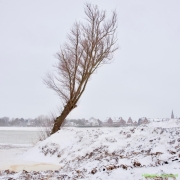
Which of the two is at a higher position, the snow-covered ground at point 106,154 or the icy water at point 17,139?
the snow-covered ground at point 106,154

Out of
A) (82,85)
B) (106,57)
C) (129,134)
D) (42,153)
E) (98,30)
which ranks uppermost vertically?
(98,30)

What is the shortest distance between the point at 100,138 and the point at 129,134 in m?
1.21

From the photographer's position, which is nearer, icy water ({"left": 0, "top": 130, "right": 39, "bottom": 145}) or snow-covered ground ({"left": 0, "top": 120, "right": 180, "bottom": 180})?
snow-covered ground ({"left": 0, "top": 120, "right": 180, "bottom": 180})

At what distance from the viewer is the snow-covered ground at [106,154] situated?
16.7ft

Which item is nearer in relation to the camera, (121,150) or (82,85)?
(121,150)

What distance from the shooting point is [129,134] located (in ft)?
30.7

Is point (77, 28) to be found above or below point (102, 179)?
above

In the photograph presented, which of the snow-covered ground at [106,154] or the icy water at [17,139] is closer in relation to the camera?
the snow-covered ground at [106,154]

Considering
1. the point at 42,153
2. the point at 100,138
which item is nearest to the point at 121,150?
the point at 100,138

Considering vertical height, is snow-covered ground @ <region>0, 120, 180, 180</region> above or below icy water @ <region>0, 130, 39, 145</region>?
above

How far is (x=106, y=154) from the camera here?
8.04 metres

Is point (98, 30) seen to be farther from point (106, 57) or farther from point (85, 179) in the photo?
point (85, 179)

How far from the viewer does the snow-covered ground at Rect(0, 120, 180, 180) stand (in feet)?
16.7

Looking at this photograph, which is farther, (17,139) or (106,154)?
(17,139)
